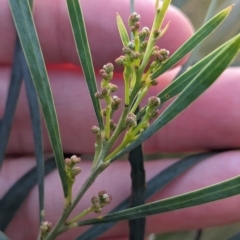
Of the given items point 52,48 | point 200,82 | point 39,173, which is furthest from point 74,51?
point 200,82

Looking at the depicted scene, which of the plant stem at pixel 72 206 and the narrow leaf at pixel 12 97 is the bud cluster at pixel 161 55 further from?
the narrow leaf at pixel 12 97

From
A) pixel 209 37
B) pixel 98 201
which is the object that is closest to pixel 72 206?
pixel 98 201

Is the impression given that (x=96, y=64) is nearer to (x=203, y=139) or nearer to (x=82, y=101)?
(x=82, y=101)

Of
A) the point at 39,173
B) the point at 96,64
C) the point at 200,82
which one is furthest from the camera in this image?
the point at 96,64

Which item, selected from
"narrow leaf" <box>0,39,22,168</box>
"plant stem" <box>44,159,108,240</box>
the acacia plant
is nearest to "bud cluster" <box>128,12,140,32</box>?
the acacia plant

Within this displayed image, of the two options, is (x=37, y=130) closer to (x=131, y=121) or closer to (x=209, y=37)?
(x=131, y=121)

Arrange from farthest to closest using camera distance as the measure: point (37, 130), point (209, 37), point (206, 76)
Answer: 1. point (209, 37)
2. point (37, 130)
3. point (206, 76)

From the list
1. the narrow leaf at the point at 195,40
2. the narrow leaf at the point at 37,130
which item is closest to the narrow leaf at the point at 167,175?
the narrow leaf at the point at 37,130
